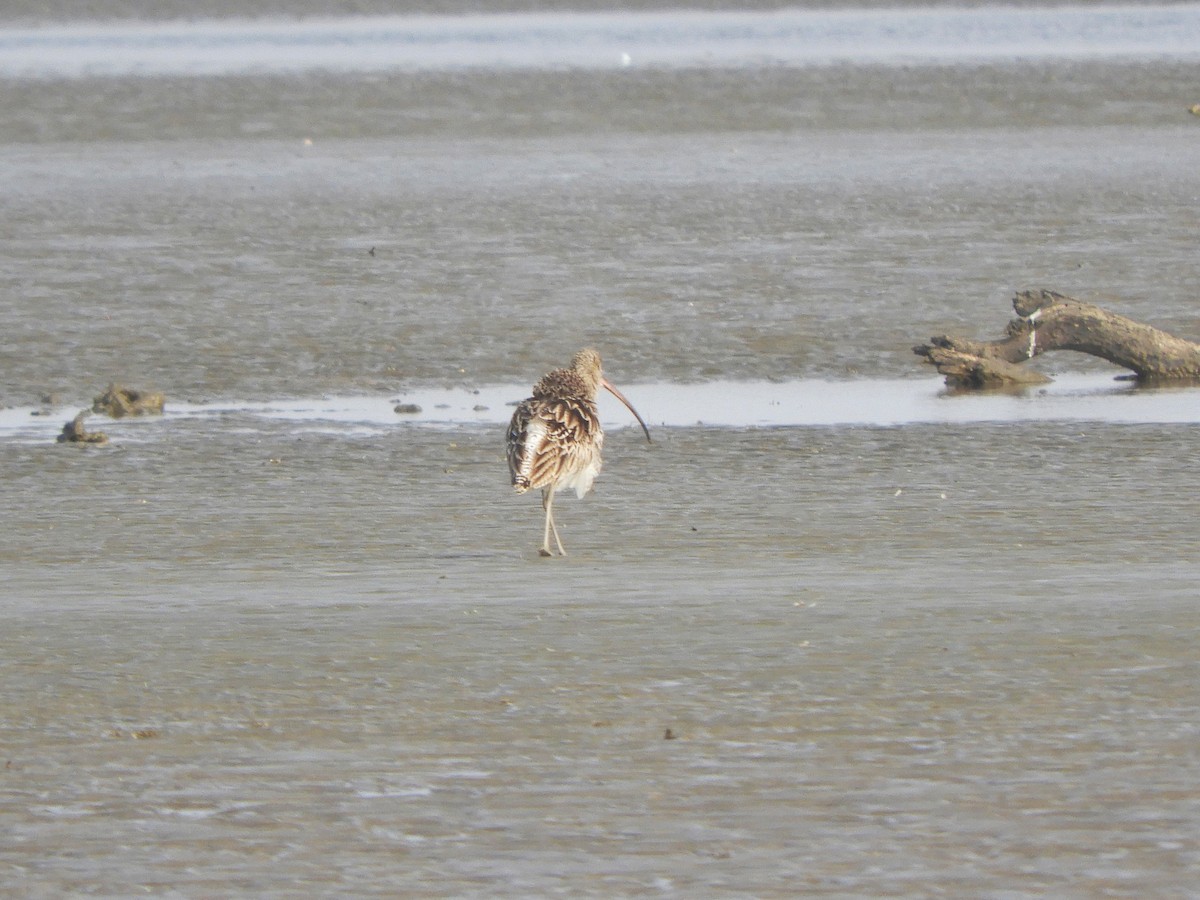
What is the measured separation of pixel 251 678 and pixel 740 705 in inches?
59.2

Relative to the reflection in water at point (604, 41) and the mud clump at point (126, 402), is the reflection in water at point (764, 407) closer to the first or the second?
the mud clump at point (126, 402)

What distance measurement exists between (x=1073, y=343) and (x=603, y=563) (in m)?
5.48

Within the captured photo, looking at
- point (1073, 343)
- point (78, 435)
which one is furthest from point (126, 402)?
point (1073, 343)

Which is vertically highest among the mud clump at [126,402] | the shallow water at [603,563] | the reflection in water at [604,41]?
the reflection in water at [604,41]

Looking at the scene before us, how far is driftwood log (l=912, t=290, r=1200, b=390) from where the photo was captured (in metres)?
13.3

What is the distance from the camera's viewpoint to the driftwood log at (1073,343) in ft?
43.6

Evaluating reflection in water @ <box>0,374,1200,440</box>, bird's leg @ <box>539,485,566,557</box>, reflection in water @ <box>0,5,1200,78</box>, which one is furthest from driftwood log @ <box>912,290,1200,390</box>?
reflection in water @ <box>0,5,1200,78</box>

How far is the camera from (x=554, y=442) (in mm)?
8758

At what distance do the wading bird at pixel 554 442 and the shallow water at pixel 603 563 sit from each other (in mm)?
A: 268

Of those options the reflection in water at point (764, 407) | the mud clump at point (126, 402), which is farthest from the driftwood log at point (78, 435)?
the mud clump at point (126, 402)

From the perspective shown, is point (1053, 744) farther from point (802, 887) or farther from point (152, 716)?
point (152, 716)

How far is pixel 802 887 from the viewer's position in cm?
514

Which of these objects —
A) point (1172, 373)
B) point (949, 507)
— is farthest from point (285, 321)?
point (949, 507)

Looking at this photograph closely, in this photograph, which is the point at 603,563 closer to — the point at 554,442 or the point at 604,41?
the point at 554,442
